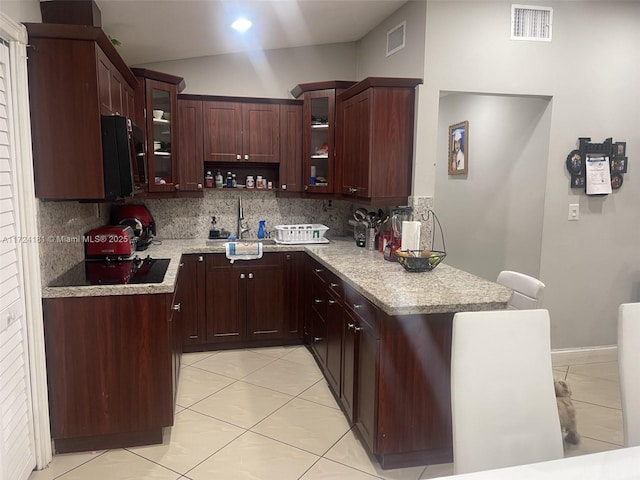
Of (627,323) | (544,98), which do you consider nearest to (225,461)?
(627,323)

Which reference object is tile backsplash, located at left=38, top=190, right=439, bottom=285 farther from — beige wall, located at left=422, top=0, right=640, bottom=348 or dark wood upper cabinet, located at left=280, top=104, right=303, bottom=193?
beige wall, located at left=422, top=0, right=640, bottom=348

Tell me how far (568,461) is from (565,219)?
9.52 feet

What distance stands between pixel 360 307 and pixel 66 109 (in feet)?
6.05

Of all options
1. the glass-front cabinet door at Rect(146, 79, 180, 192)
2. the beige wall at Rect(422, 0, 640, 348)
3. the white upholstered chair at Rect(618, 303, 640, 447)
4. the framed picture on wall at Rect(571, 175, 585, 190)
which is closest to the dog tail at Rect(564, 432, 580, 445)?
the white upholstered chair at Rect(618, 303, 640, 447)

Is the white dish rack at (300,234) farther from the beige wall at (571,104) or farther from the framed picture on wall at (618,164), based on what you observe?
the framed picture on wall at (618,164)

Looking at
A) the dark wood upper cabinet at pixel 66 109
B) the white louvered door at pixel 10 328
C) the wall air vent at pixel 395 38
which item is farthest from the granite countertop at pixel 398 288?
the wall air vent at pixel 395 38

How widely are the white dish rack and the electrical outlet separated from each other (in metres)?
2.01

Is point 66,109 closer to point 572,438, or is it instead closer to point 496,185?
point 572,438

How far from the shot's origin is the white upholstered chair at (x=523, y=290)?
250 cm

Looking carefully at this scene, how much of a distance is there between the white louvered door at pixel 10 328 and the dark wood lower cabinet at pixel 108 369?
0.18m

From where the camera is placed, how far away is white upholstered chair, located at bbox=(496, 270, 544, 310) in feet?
8.19

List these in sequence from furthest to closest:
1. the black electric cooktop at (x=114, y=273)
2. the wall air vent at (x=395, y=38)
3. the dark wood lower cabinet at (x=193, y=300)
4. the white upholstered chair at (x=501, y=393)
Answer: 1. the dark wood lower cabinet at (x=193, y=300)
2. the wall air vent at (x=395, y=38)
3. the black electric cooktop at (x=114, y=273)
4. the white upholstered chair at (x=501, y=393)

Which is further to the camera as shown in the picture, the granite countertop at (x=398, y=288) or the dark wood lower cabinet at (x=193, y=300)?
the dark wood lower cabinet at (x=193, y=300)

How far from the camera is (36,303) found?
2.36 meters
